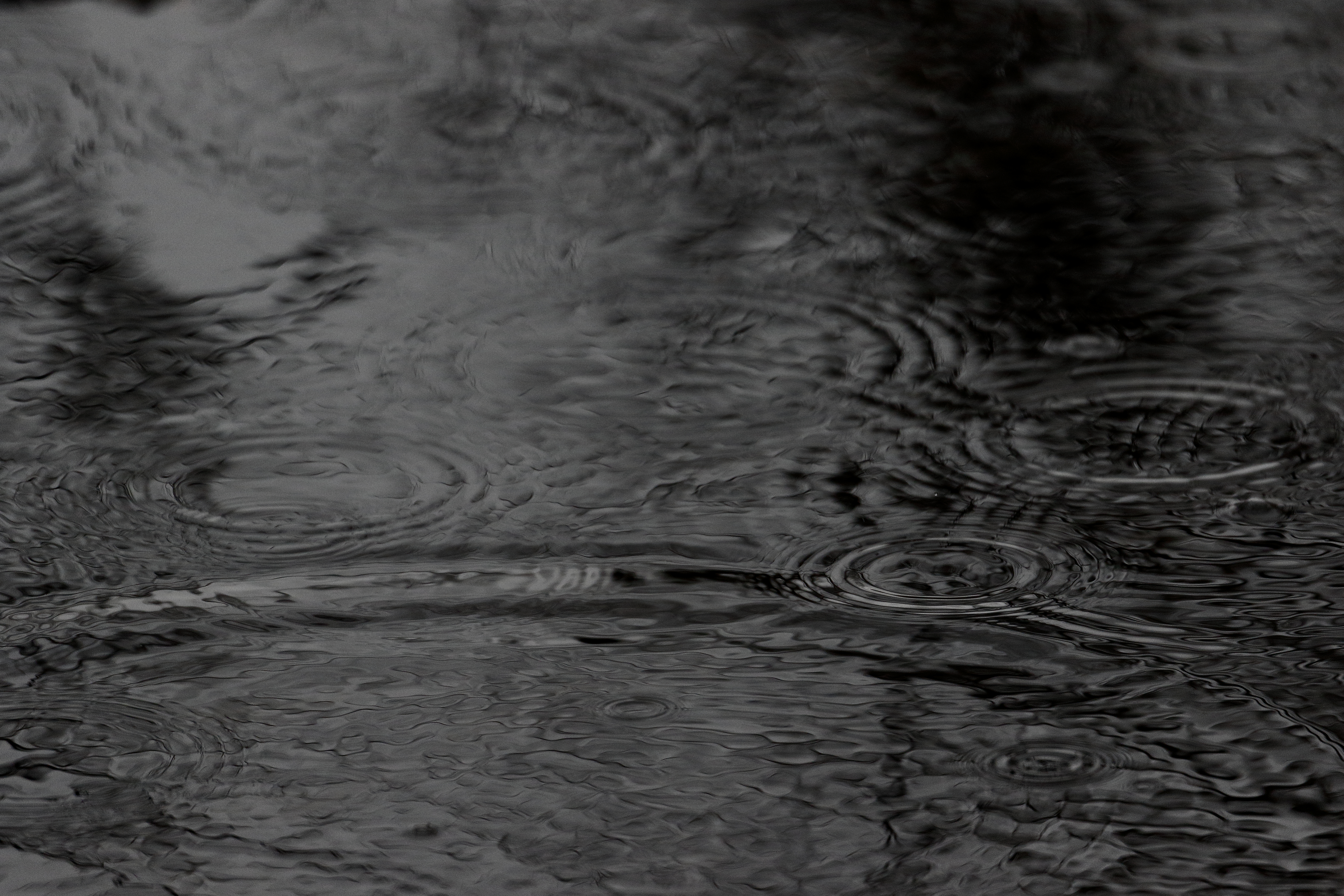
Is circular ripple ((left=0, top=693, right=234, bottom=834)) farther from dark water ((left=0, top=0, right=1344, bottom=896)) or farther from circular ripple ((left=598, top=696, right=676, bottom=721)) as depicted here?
circular ripple ((left=598, top=696, right=676, bottom=721))

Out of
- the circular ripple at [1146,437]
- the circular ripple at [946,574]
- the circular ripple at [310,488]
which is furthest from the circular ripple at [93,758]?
the circular ripple at [1146,437]

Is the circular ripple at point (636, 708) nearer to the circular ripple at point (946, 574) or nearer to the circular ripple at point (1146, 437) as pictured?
the circular ripple at point (946, 574)

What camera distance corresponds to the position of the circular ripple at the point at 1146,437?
1.24 m

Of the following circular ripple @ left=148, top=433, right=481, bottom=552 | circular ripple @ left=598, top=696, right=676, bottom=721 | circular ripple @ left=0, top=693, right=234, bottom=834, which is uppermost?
circular ripple @ left=148, top=433, right=481, bottom=552

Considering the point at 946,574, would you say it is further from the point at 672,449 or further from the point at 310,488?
the point at 310,488

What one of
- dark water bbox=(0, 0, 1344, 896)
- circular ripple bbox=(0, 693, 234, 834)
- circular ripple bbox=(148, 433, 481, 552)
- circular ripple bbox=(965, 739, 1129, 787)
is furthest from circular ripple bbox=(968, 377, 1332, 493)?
circular ripple bbox=(0, 693, 234, 834)

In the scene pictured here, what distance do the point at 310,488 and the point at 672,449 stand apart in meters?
0.28

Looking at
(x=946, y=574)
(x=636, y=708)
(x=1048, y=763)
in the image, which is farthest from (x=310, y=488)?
(x=1048, y=763)

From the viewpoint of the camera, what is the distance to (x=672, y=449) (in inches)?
50.9

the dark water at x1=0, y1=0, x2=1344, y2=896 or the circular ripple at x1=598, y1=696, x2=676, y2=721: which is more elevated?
the dark water at x1=0, y1=0, x2=1344, y2=896

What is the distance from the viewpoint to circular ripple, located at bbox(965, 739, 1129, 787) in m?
0.92

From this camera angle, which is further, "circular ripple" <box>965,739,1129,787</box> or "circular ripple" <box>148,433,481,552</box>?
"circular ripple" <box>148,433,481,552</box>

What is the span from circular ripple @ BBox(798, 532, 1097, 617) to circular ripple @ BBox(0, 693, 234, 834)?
1.33ft

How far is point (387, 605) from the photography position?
1.14 metres
